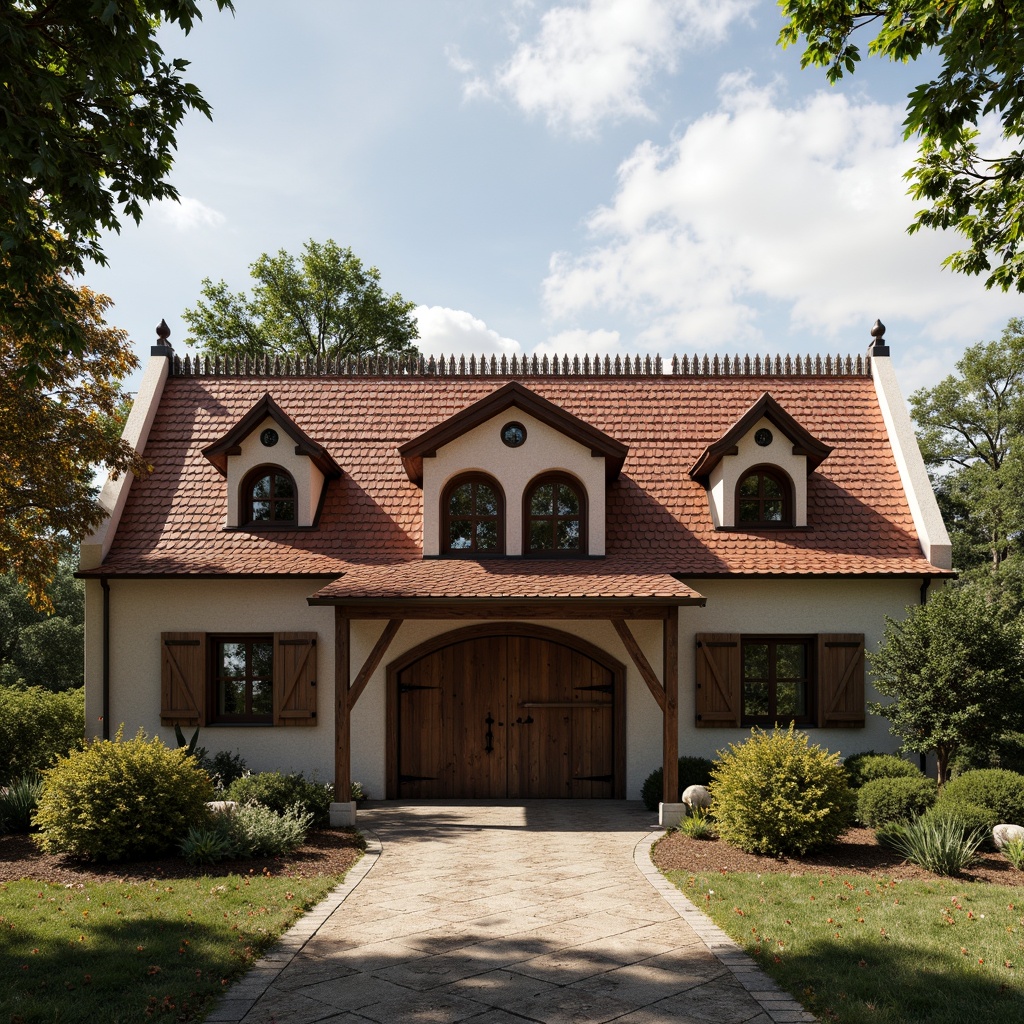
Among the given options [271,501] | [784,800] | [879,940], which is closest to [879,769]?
[784,800]

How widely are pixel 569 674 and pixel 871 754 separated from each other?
495 centimetres

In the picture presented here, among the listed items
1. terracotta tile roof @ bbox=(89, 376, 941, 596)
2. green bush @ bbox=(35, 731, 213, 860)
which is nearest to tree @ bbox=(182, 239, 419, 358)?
terracotta tile roof @ bbox=(89, 376, 941, 596)

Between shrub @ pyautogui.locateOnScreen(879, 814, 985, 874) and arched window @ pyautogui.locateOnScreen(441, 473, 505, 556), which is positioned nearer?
shrub @ pyautogui.locateOnScreen(879, 814, 985, 874)

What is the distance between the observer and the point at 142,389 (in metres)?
16.3

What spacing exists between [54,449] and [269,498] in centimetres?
384

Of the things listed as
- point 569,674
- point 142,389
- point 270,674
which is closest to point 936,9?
point 569,674

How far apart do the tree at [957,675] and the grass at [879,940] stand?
3.34 meters

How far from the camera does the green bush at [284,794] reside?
37.1 feet

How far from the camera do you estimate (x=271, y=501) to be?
15.1 metres

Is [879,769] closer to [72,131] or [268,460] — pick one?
[268,460]

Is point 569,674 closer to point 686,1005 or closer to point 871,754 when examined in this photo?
point 871,754

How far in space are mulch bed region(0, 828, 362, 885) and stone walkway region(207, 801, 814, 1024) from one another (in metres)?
0.45

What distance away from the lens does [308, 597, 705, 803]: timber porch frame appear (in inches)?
469

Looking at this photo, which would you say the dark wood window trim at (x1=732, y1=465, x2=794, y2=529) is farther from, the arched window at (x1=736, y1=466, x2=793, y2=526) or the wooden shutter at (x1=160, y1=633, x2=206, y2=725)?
the wooden shutter at (x1=160, y1=633, x2=206, y2=725)
